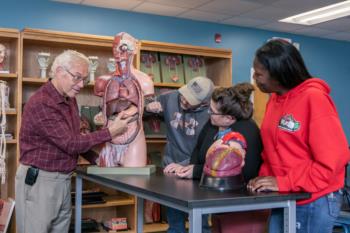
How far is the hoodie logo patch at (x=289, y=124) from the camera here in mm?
1532

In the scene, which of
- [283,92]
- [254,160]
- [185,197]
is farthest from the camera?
[254,160]

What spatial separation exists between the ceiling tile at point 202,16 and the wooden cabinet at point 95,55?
609 millimetres

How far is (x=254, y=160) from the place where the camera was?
1799 millimetres

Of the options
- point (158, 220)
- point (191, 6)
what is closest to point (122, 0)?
point (191, 6)

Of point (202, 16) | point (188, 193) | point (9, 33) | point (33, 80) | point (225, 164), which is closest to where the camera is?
point (188, 193)

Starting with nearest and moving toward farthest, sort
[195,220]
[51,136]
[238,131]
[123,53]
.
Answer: [195,220] < [238,131] < [51,136] < [123,53]

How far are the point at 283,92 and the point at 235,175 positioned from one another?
37 cm

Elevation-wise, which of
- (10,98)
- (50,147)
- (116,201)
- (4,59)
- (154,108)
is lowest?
(116,201)

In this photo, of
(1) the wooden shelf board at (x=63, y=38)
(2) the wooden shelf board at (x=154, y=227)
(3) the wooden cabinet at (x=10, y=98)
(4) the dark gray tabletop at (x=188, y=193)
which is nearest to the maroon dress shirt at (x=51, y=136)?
(4) the dark gray tabletop at (x=188, y=193)

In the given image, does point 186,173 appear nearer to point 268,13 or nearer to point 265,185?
point 265,185

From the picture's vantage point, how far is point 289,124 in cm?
155

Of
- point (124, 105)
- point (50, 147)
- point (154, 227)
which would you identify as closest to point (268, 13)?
point (154, 227)

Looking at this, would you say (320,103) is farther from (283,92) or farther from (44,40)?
(44,40)

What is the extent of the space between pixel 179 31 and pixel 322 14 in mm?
1672
